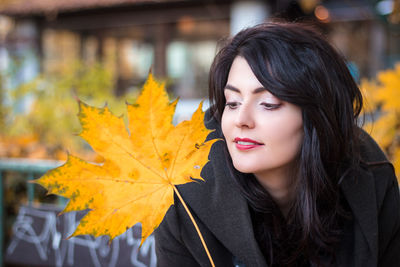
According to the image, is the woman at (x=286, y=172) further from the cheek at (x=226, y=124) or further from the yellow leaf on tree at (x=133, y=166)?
the yellow leaf on tree at (x=133, y=166)

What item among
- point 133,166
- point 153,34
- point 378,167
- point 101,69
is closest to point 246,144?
point 133,166

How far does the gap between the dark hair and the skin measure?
2 cm

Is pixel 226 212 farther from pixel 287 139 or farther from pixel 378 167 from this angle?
pixel 378 167

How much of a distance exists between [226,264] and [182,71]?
985 centimetres

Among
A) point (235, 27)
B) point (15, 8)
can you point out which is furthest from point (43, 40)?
point (235, 27)

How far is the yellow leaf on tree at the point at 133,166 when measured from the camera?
670mm

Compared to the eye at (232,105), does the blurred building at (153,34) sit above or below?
above

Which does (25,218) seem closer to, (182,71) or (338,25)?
(338,25)

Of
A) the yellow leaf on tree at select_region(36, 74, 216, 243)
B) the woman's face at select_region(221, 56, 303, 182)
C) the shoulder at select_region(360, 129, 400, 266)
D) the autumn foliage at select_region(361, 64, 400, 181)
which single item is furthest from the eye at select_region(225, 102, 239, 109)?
the autumn foliage at select_region(361, 64, 400, 181)

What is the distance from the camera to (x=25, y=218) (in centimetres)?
178

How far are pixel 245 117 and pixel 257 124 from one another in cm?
4

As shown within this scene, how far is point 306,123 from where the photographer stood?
97 cm

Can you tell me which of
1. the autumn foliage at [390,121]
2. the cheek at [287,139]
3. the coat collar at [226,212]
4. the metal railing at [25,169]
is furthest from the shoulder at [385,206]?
the metal railing at [25,169]

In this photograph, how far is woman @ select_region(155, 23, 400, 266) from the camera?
3.04ft
